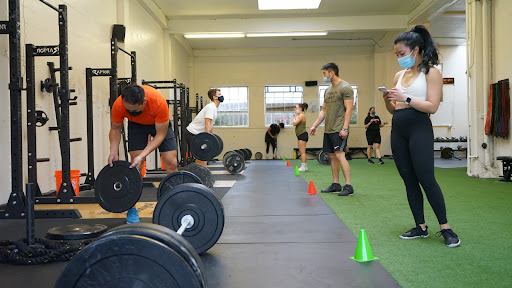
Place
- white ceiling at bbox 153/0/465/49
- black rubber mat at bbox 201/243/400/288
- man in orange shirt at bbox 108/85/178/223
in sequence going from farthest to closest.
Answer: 1. white ceiling at bbox 153/0/465/49
2. man in orange shirt at bbox 108/85/178/223
3. black rubber mat at bbox 201/243/400/288

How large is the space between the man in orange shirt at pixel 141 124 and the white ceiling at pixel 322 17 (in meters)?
5.49

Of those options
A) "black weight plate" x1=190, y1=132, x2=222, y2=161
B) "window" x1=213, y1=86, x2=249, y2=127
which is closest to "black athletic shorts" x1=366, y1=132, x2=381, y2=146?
"window" x1=213, y1=86, x2=249, y2=127

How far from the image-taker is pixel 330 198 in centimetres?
374

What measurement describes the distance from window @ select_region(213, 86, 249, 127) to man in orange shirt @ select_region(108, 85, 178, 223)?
8.32 metres

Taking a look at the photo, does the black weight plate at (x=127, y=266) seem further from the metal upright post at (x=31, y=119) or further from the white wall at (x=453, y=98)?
the white wall at (x=453, y=98)

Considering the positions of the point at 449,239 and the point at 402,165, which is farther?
the point at 402,165

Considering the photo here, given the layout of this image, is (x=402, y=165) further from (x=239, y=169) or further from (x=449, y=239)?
(x=239, y=169)

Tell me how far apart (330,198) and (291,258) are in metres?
1.87

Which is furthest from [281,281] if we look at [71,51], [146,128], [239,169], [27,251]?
[239,169]

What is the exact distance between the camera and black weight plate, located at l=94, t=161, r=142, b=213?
8.48 ft

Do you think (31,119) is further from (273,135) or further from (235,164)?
(273,135)

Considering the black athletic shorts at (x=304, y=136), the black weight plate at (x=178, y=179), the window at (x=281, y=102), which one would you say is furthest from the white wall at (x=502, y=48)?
the window at (x=281, y=102)

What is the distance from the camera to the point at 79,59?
4859mm

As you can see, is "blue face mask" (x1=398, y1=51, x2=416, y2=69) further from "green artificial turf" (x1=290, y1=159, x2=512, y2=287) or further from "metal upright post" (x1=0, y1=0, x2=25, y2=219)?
"metal upright post" (x1=0, y1=0, x2=25, y2=219)
